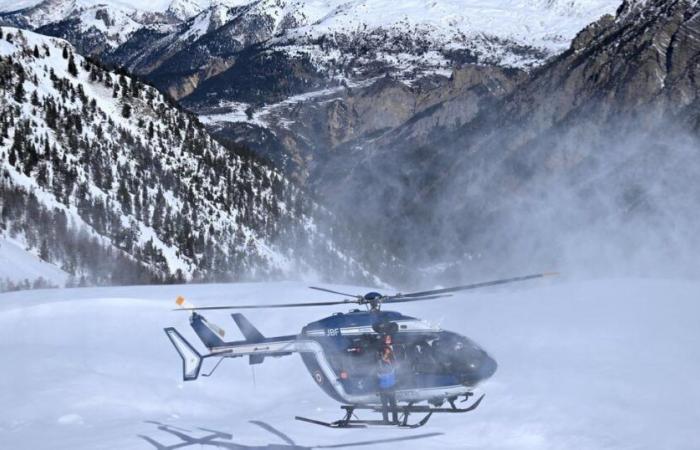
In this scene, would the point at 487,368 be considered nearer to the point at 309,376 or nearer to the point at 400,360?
the point at 400,360

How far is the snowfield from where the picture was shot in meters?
20.9

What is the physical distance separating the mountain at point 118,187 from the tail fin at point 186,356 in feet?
356

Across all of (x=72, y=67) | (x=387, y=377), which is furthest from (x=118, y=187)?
(x=387, y=377)

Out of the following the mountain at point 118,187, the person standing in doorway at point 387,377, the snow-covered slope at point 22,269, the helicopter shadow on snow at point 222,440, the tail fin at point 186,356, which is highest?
the mountain at point 118,187

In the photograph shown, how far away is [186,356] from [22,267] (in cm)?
10284

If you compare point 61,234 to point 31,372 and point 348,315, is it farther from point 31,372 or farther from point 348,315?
point 348,315

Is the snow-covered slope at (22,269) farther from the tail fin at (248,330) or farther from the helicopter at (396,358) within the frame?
the helicopter at (396,358)

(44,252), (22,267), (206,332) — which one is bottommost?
(206,332)

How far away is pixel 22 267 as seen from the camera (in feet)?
379

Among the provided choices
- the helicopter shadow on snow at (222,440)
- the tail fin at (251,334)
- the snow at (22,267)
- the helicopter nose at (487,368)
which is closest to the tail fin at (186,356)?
the tail fin at (251,334)

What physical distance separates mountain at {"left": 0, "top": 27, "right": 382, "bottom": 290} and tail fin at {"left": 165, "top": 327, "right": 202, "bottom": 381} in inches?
4270

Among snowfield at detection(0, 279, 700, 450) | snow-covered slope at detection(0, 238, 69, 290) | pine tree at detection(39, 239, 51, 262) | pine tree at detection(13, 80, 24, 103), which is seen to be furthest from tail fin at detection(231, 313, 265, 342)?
pine tree at detection(13, 80, 24, 103)

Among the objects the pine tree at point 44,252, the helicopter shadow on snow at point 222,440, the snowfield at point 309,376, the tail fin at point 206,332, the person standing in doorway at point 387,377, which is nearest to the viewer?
the person standing in doorway at point 387,377

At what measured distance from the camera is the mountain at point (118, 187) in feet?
448
